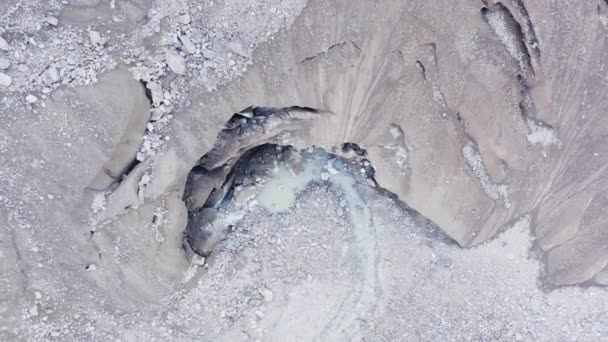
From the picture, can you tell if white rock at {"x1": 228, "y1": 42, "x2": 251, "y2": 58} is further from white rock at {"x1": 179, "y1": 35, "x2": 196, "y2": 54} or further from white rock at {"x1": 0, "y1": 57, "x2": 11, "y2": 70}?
white rock at {"x1": 0, "y1": 57, "x2": 11, "y2": 70}

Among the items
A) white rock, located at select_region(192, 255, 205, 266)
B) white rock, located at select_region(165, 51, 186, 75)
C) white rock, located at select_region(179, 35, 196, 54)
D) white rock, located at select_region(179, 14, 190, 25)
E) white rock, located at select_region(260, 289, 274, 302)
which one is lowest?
white rock, located at select_region(192, 255, 205, 266)

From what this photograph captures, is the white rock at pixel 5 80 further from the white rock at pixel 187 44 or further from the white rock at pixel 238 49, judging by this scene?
the white rock at pixel 238 49

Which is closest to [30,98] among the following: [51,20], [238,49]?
[51,20]

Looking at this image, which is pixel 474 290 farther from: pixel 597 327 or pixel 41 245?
pixel 41 245

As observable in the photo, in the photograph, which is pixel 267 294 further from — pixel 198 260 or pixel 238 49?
pixel 238 49

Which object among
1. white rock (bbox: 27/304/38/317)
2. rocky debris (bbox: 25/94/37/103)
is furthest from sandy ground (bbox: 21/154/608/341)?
rocky debris (bbox: 25/94/37/103)

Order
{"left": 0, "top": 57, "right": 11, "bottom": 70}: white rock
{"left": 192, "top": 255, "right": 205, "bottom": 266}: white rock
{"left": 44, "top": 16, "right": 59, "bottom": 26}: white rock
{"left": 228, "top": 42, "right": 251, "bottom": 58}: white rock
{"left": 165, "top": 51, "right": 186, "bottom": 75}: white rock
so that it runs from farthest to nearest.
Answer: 1. {"left": 192, "top": 255, "right": 205, "bottom": 266}: white rock
2. {"left": 228, "top": 42, "right": 251, "bottom": 58}: white rock
3. {"left": 165, "top": 51, "right": 186, "bottom": 75}: white rock
4. {"left": 44, "top": 16, "right": 59, "bottom": 26}: white rock
5. {"left": 0, "top": 57, "right": 11, "bottom": 70}: white rock

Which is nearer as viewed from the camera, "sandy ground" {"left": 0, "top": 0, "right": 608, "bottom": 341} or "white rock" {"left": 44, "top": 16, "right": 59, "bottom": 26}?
"white rock" {"left": 44, "top": 16, "right": 59, "bottom": 26}
